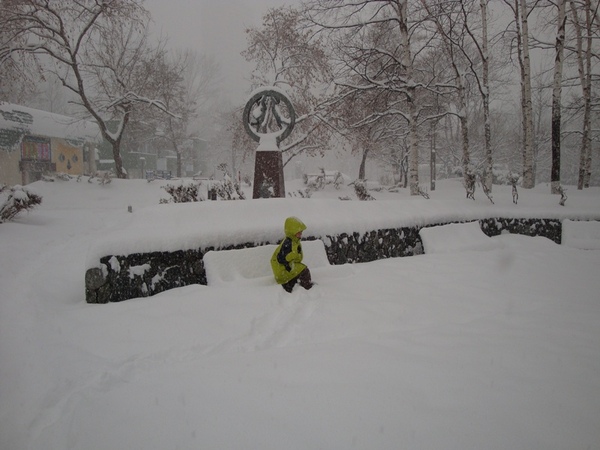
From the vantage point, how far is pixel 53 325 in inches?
124

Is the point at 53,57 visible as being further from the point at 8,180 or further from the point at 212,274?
the point at 212,274

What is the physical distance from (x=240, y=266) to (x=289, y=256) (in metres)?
0.77

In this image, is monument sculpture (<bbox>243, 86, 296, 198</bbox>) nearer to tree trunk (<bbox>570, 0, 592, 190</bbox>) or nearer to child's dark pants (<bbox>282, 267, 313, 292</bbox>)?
child's dark pants (<bbox>282, 267, 313, 292</bbox>)

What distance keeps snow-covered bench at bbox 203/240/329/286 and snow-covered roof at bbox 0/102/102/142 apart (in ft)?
61.7

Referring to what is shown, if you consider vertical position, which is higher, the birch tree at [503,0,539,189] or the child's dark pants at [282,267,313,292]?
the birch tree at [503,0,539,189]

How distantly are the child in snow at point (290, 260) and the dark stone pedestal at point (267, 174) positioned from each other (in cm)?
446

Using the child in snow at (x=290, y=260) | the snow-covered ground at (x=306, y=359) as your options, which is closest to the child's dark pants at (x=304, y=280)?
the child in snow at (x=290, y=260)

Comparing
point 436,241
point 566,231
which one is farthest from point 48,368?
point 566,231

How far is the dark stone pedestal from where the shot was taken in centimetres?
834

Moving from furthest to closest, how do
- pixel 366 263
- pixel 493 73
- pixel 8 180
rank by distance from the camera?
pixel 493 73, pixel 8 180, pixel 366 263

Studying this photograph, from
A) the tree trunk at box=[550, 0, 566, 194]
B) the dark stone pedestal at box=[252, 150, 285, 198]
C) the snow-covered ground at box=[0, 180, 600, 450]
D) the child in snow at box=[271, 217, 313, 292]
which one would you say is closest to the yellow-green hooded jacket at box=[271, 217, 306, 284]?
the child in snow at box=[271, 217, 313, 292]

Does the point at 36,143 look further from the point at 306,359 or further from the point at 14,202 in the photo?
the point at 306,359

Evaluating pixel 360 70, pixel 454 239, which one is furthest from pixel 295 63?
pixel 454 239

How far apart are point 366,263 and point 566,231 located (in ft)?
16.9
